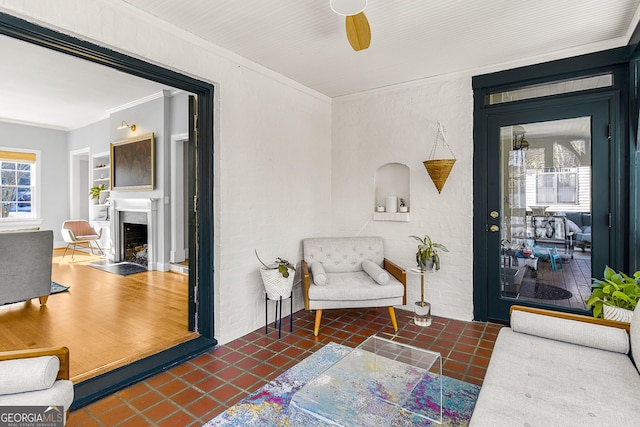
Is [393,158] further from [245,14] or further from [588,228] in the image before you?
[245,14]

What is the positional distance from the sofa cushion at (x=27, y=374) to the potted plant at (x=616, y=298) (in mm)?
3190

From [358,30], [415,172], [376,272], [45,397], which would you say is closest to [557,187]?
[415,172]

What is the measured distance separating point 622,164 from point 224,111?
135 inches

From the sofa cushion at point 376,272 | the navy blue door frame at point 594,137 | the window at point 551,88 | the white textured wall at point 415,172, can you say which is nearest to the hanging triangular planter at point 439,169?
the white textured wall at point 415,172

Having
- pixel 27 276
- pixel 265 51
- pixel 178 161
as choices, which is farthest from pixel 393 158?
pixel 27 276

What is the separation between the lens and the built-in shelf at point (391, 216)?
3930 millimetres

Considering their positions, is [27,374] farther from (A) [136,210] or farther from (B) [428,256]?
(A) [136,210]

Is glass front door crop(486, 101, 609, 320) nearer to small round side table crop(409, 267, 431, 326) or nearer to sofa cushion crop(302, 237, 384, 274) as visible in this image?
small round side table crop(409, 267, 431, 326)

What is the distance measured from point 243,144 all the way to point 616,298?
3103 millimetres

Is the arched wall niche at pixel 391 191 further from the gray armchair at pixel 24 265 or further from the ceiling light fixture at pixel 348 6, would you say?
the gray armchair at pixel 24 265

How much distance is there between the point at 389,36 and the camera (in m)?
2.78

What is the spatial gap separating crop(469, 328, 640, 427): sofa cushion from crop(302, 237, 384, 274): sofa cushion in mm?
2009

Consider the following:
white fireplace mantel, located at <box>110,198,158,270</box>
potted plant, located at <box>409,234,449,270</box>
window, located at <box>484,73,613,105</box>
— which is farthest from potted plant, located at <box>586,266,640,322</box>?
white fireplace mantel, located at <box>110,198,158,270</box>

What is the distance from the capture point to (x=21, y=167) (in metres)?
7.19
